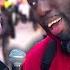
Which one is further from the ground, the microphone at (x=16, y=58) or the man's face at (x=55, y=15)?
the man's face at (x=55, y=15)

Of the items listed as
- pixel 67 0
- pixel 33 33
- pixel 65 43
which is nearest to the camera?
pixel 67 0

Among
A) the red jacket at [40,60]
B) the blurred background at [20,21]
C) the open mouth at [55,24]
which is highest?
the open mouth at [55,24]

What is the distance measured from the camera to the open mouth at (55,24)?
61.2 inches

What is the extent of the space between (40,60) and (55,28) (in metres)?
0.20

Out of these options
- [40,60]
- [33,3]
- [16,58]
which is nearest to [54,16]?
[33,3]

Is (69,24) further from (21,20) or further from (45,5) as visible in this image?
(21,20)

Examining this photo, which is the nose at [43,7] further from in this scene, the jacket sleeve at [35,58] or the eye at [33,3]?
the jacket sleeve at [35,58]

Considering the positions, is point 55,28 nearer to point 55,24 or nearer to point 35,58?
point 55,24

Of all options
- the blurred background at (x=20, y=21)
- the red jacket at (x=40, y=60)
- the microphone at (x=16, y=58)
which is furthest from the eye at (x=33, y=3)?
the blurred background at (x=20, y=21)

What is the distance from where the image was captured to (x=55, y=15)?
1.55m

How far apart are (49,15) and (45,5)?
47 mm

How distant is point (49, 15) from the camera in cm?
154

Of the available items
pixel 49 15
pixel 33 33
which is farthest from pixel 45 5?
pixel 33 33

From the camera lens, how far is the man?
153cm
